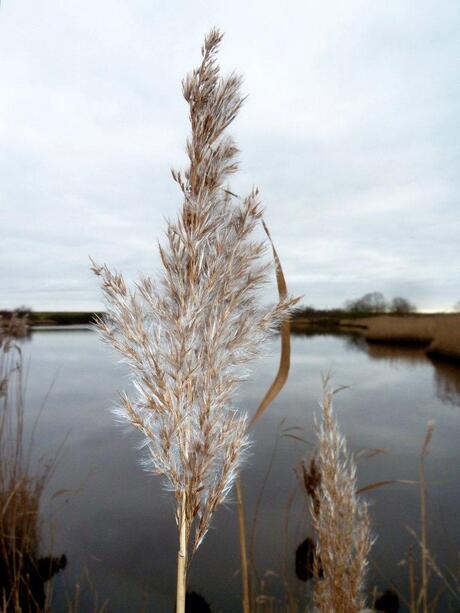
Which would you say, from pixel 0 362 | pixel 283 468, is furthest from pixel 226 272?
pixel 283 468

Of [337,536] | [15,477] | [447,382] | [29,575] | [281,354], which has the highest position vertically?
[281,354]

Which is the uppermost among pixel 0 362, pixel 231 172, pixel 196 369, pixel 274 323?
pixel 231 172

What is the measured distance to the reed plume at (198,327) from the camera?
98cm

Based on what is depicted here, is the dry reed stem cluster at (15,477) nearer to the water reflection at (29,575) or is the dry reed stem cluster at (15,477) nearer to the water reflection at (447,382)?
the water reflection at (29,575)

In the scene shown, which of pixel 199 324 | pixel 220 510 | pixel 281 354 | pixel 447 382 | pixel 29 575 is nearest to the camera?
pixel 199 324

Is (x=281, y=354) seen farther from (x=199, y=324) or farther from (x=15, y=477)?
(x=15, y=477)

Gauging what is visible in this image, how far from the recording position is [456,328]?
1733 cm

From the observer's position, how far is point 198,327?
1.01 metres

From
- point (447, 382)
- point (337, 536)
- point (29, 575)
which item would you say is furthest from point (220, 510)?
point (447, 382)

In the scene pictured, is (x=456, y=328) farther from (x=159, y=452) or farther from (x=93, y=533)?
(x=159, y=452)

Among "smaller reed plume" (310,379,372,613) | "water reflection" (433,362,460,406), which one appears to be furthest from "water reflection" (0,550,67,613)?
"water reflection" (433,362,460,406)

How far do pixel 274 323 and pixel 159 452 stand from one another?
0.39 meters

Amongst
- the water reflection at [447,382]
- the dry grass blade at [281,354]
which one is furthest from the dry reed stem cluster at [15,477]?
the water reflection at [447,382]

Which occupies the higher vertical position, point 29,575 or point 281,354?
point 281,354
